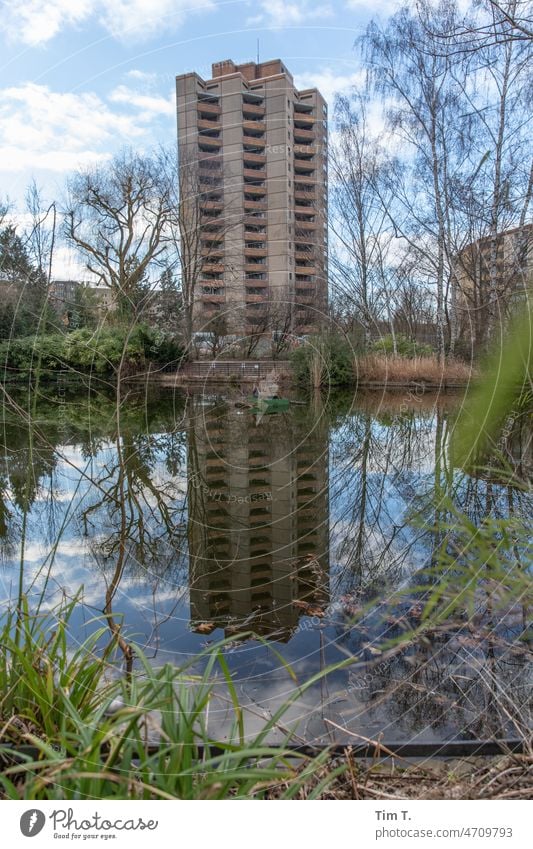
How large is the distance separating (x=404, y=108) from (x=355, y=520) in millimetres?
1268

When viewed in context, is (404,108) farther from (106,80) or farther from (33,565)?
(33,565)

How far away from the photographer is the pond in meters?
1.23

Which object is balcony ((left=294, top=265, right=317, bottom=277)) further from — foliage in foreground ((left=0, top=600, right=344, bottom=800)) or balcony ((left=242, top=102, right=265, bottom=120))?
foliage in foreground ((left=0, top=600, right=344, bottom=800))

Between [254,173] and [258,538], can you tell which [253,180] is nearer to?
[254,173]

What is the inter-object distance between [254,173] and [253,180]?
0.06 ft

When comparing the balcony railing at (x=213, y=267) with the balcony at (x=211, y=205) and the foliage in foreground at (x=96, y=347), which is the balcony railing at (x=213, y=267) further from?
the foliage in foreground at (x=96, y=347)

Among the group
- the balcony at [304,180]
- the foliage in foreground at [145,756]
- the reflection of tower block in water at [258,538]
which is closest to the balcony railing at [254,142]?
the balcony at [304,180]

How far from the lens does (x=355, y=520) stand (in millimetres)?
1843

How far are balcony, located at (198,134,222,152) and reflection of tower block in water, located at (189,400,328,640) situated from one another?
4.21 feet

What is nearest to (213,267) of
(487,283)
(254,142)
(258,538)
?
(254,142)

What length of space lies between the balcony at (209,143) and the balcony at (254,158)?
68 mm

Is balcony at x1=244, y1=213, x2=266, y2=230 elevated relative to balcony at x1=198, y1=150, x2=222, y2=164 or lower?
lower

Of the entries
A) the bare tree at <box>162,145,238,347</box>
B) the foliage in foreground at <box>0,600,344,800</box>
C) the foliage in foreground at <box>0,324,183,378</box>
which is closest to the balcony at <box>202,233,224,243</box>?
the bare tree at <box>162,145,238,347</box>
